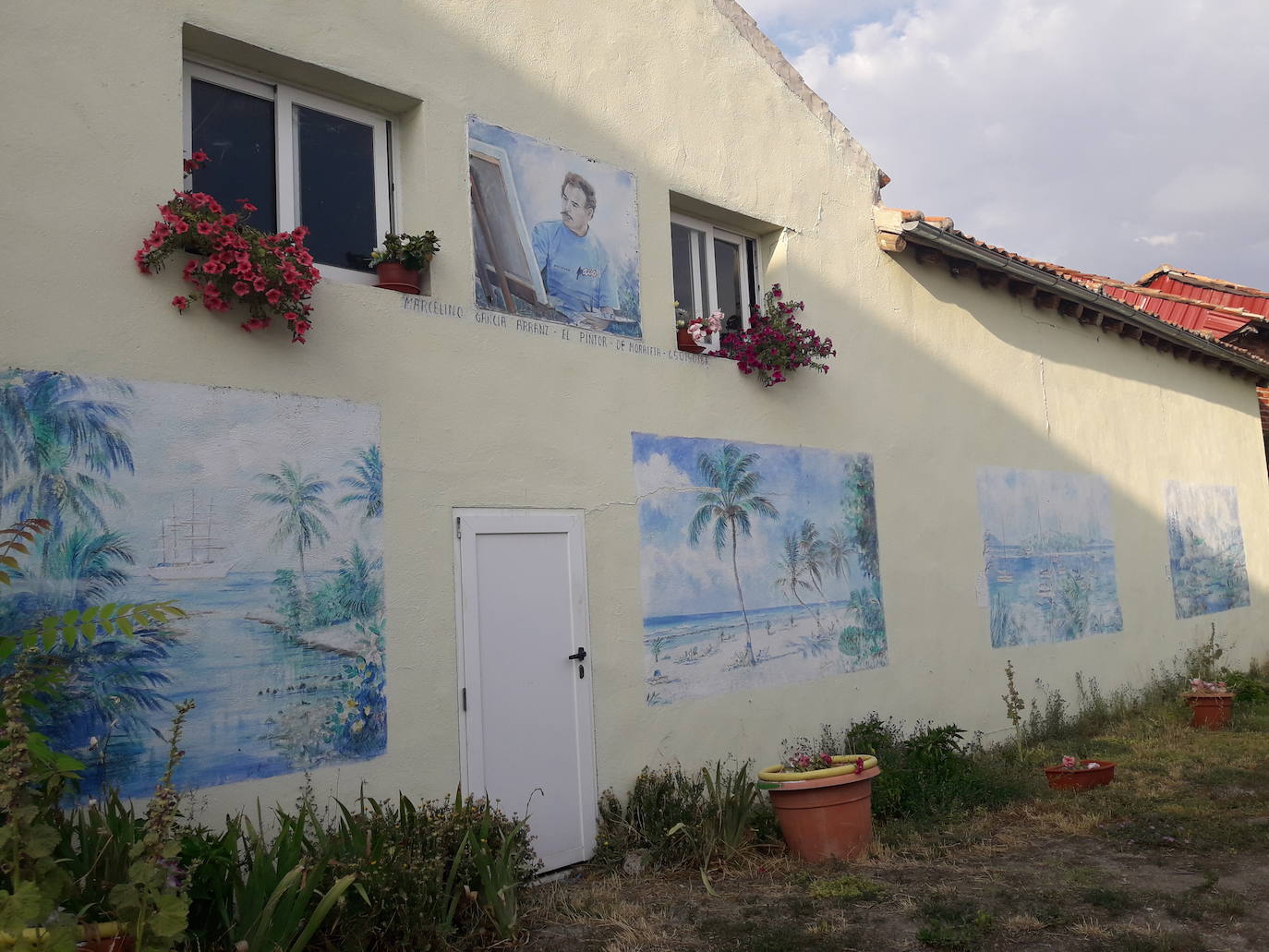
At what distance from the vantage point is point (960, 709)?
9367 mm

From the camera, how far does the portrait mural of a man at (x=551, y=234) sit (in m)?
6.36

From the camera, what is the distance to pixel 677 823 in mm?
6453

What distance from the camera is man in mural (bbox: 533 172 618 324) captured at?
263 inches

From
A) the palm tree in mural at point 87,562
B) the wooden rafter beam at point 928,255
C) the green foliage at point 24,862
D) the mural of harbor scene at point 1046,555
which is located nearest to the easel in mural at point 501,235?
the palm tree in mural at point 87,562

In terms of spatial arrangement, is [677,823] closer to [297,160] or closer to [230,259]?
[230,259]

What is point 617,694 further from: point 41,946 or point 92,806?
point 41,946

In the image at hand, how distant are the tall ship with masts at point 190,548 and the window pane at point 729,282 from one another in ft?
14.7

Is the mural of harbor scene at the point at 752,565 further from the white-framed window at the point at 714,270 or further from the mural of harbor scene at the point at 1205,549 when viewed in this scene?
the mural of harbor scene at the point at 1205,549

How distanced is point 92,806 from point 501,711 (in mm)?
2295

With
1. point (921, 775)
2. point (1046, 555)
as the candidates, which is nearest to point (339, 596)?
point (921, 775)

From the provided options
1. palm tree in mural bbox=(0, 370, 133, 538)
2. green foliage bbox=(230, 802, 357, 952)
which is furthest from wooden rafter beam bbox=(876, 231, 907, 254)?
green foliage bbox=(230, 802, 357, 952)

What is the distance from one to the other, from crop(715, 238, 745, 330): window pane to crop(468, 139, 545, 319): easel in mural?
210cm

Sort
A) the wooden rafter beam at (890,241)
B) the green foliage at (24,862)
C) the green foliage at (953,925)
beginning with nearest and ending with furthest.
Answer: the green foliage at (24,862) → the green foliage at (953,925) → the wooden rafter beam at (890,241)

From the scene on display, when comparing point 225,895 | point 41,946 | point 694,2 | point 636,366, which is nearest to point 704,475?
point 636,366
